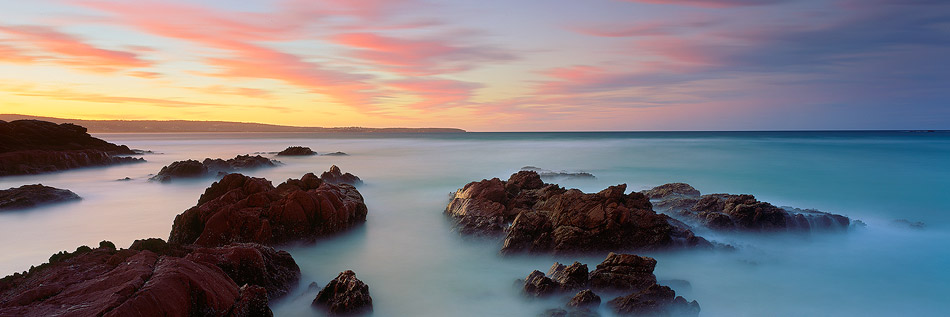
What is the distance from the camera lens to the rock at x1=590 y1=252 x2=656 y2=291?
6.57m

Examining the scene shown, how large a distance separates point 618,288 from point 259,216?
21.5 ft

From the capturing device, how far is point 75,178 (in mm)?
20375

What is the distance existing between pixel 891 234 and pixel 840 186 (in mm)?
8681

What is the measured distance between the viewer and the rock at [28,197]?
12406 mm

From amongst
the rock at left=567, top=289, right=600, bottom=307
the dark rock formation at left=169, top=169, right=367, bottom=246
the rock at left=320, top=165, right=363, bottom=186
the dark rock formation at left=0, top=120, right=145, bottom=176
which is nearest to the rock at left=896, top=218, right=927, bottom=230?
the rock at left=567, top=289, right=600, bottom=307

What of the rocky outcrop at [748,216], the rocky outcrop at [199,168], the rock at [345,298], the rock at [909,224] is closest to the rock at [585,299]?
the rock at [345,298]

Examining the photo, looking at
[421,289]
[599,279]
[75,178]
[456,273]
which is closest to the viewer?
[599,279]

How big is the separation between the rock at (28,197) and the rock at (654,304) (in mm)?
14886

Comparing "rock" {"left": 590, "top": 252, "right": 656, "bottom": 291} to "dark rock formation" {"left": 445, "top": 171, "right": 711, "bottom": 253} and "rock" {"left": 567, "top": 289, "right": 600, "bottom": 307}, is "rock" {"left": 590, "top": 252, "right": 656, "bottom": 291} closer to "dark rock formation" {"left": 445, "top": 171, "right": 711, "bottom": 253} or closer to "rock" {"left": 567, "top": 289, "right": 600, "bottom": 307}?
"rock" {"left": 567, "top": 289, "right": 600, "bottom": 307}

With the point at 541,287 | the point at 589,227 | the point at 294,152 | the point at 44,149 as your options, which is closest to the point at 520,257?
the point at 589,227

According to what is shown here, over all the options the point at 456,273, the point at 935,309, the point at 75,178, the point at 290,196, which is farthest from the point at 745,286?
the point at 75,178

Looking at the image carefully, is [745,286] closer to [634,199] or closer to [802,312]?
[802,312]

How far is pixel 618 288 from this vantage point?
21.4 ft

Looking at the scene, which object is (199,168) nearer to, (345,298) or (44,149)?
(44,149)
